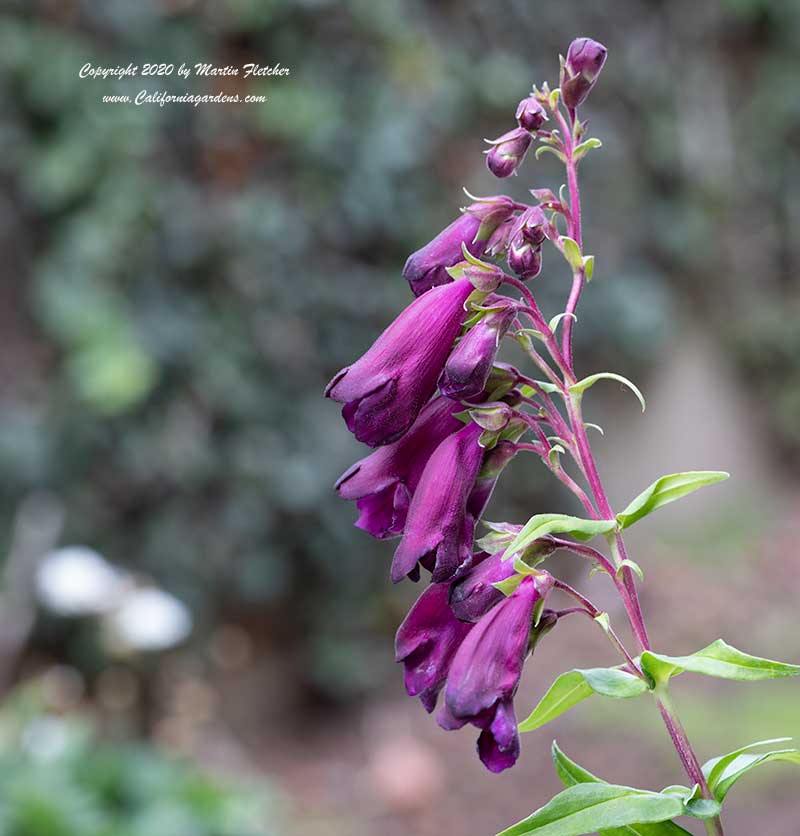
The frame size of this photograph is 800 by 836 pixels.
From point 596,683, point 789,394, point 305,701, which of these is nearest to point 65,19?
point 305,701

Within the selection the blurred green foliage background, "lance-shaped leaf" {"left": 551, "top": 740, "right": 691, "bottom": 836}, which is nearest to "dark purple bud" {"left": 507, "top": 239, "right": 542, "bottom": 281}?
"lance-shaped leaf" {"left": 551, "top": 740, "right": 691, "bottom": 836}

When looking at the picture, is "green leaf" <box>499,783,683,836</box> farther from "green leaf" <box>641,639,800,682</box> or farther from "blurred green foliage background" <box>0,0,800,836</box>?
"blurred green foliage background" <box>0,0,800,836</box>

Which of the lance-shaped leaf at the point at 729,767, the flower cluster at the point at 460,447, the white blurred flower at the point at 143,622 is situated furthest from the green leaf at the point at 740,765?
the white blurred flower at the point at 143,622

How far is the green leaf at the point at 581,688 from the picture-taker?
71 cm

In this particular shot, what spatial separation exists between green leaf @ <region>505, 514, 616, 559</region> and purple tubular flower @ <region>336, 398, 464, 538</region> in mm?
110

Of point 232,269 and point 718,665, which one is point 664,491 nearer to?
point 718,665

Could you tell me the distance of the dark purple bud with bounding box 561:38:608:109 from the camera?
778 millimetres

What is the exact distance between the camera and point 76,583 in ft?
9.14

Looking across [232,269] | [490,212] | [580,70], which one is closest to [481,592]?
[490,212]

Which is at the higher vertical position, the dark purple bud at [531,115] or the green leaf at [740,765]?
the dark purple bud at [531,115]

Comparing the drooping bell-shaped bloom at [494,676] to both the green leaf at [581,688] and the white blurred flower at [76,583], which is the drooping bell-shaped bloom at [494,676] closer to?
the green leaf at [581,688]

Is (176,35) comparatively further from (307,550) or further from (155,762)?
(155,762)

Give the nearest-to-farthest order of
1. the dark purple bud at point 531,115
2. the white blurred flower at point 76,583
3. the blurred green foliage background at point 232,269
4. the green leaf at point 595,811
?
the green leaf at point 595,811 < the dark purple bud at point 531,115 < the white blurred flower at point 76,583 < the blurred green foliage background at point 232,269

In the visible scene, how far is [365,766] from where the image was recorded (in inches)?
132
